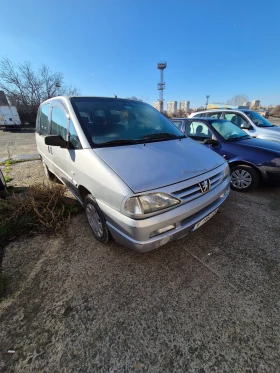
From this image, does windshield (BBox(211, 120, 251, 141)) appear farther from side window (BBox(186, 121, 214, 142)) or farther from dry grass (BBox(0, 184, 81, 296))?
dry grass (BBox(0, 184, 81, 296))

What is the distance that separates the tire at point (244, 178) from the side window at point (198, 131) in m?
1.02

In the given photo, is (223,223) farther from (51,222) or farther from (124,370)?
(51,222)

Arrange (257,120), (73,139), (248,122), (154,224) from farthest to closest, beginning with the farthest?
(257,120)
(248,122)
(73,139)
(154,224)

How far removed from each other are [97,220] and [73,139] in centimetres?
113

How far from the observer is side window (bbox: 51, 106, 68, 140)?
2.59 m

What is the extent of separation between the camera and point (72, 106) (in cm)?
245

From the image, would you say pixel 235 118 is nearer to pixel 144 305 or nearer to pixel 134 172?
pixel 134 172

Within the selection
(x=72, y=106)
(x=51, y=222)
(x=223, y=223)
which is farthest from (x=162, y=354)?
(x=72, y=106)

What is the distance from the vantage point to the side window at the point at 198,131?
420 centimetres

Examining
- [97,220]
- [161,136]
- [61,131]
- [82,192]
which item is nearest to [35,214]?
[82,192]

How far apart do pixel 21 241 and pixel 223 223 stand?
2.95 metres

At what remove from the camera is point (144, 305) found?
62.6 inches

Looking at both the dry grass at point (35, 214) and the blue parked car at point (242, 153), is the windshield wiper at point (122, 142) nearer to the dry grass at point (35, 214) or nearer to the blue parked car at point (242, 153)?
the dry grass at point (35, 214)

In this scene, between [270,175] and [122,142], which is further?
[270,175]
